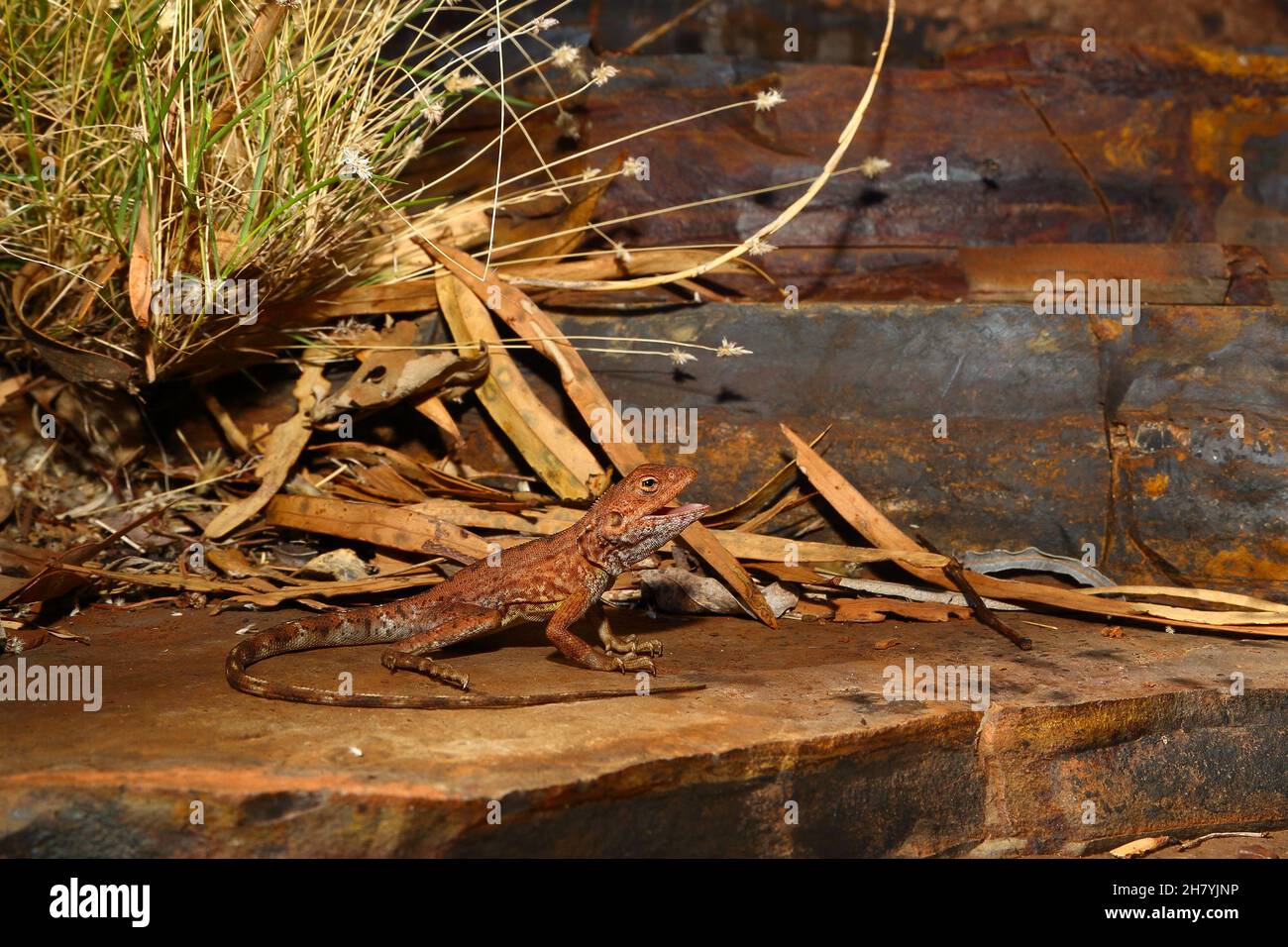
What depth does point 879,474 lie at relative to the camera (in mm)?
5867

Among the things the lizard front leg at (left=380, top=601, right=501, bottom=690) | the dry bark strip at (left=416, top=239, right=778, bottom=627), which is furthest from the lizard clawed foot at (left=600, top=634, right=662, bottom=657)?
the dry bark strip at (left=416, top=239, right=778, bottom=627)

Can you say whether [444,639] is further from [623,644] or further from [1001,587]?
[1001,587]

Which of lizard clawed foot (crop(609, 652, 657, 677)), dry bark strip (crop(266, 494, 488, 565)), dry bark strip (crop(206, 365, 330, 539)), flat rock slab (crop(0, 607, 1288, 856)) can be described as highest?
dry bark strip (crop(206, 365, 330, 539))

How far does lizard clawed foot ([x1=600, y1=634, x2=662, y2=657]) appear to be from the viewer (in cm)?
481

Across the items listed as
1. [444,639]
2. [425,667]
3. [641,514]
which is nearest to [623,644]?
[641,514]

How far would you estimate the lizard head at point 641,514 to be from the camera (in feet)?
15.2

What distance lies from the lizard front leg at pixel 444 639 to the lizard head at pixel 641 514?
0.48m

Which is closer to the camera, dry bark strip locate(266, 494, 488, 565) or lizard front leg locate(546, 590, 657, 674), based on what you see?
lizard front leg locate(546, 590, 657, 674)

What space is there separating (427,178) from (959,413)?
3.08m

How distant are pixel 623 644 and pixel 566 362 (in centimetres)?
160

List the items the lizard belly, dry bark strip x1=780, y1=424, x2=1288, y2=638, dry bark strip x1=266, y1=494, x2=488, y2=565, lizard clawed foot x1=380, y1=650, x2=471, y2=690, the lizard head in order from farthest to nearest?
1. dry bark strip x1=266, y1=494, x2=488, y2=565
2. dry bark strip x1=780, y1=424, x2=1288, y2=638
3. the lizard belly
4. the lizard head
5. lizard clawed foot x1=380, y1=650, x2=471, y2=690

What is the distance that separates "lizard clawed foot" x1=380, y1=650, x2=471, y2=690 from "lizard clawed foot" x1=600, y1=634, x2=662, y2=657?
0.71 meters

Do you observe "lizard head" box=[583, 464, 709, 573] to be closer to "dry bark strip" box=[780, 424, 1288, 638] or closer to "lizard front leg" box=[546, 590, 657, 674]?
"lizard front leg" box=[546, 590, 657, 674]

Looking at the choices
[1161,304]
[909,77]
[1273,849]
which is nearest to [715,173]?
[909,77]
